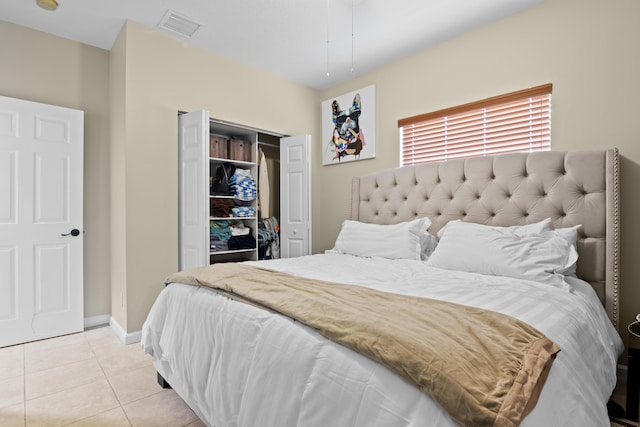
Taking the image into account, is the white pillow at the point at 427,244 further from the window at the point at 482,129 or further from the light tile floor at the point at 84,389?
the light tile floor at the point at 84,389

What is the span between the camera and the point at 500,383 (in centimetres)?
74

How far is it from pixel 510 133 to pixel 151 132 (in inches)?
116

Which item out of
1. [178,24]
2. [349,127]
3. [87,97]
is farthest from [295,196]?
[87,97]

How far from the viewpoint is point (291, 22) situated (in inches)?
105

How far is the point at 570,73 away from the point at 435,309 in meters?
2.17

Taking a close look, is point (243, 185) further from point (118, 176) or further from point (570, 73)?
point (570, 73)

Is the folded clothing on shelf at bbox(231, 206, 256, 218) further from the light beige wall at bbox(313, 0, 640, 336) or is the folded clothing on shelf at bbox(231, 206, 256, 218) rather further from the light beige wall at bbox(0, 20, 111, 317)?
the light beige wall at bbox(313, 0, 640, 336)

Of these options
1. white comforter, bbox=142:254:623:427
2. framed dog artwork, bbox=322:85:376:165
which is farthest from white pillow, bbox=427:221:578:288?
framed dog artwork, bbox=322:85:376:165

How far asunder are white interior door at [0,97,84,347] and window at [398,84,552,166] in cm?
306

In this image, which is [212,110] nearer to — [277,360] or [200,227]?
[200,227]

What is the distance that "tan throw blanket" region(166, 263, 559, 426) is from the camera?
70 centimetres

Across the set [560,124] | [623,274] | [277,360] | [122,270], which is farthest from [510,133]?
[122,270]

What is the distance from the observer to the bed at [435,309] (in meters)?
0.82

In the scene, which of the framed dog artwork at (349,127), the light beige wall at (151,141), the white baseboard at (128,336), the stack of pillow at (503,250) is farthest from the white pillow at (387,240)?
the white baseboard at (128,336)
